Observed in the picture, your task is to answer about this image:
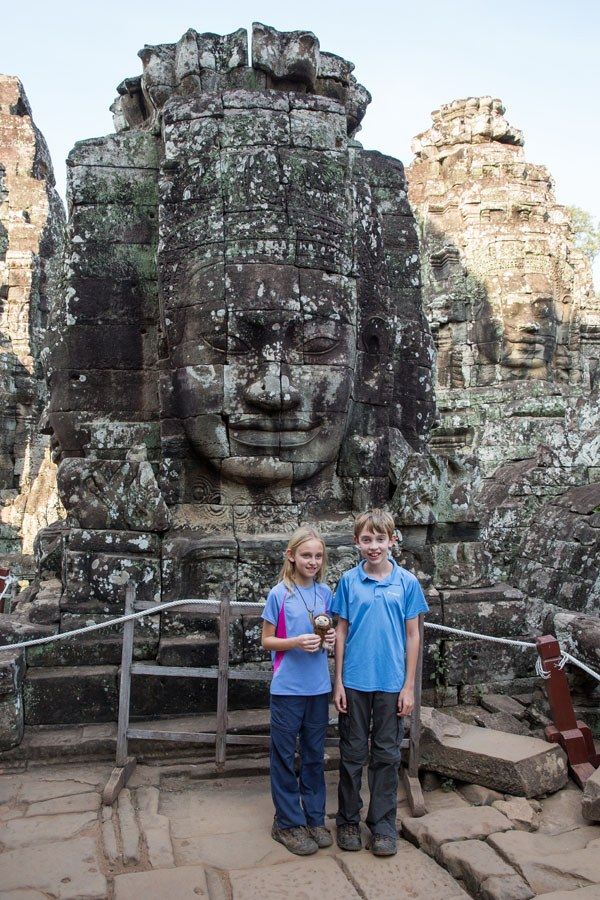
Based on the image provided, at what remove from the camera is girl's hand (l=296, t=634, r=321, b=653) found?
3.35 m

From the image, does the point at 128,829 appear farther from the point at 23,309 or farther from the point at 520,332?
the point at 23,309

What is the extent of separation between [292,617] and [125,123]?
4987mm

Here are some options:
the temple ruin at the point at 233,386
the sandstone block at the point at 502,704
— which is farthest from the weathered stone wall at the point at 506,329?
the sandstone block at the point at 502,704

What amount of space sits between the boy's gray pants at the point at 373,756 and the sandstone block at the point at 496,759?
593mm

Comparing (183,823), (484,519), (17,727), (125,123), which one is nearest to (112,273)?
(125,123)

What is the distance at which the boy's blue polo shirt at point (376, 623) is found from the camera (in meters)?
3.46

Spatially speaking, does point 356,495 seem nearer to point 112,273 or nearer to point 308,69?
point 112,273

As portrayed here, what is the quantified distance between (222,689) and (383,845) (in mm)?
1126

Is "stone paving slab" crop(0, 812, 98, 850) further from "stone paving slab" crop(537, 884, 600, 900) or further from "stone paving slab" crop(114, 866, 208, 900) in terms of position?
"stone paving slab" crop(537, 884, 600, 900)

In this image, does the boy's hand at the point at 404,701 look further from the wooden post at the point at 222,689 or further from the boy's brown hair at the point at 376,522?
the wooden post at the point at 222,689

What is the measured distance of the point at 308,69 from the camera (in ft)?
18.1

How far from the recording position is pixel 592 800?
3492mm

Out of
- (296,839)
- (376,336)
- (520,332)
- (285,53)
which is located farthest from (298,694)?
(520,332)

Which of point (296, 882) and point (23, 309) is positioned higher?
point (23, 309)
